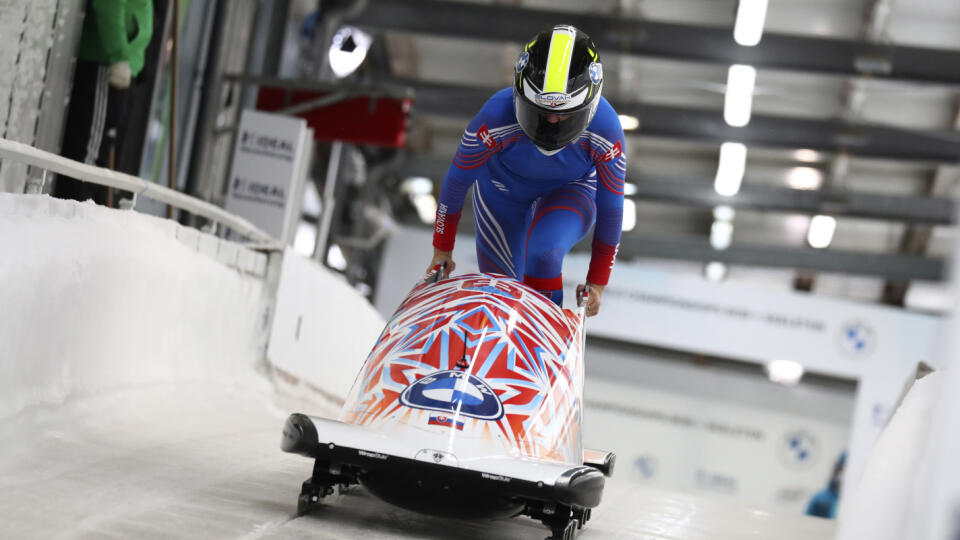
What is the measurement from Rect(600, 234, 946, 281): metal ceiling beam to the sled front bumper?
1450cm

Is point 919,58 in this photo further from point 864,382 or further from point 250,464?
point 250,464

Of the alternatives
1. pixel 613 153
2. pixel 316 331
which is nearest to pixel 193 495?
pixel 613 153

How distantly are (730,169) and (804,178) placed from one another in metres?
1.47

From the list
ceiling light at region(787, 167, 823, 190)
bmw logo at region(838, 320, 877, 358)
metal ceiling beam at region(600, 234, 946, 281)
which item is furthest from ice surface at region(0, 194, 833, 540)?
metal ceiling beam at region(600, 234, 946, 281)

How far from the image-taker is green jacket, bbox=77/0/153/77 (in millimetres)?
5648

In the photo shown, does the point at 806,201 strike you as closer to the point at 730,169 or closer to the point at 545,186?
the point at 730,169

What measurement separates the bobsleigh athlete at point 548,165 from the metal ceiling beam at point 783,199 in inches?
448

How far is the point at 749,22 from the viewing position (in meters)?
11.1

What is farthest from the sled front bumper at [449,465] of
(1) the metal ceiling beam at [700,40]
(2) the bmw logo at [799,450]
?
(2) the bmw logo at [799,450]

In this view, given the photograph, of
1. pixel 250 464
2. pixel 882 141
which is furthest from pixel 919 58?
pixel 250 464

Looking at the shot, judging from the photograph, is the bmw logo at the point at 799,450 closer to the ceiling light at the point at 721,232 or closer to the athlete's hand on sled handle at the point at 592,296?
the ceiling light at the point at 721,232

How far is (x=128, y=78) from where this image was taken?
574 centimetres

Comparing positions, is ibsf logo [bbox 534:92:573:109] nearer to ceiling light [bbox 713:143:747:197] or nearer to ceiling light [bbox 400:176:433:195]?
ceiling light [bbox 713:143:747:197]

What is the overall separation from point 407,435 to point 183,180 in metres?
6.77
